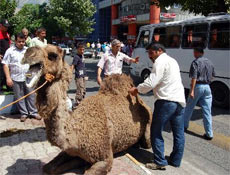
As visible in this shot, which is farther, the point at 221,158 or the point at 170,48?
the point at 170,48

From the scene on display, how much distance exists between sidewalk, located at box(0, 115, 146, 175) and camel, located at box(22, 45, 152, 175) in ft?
1.00

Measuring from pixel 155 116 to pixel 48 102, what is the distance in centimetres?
178

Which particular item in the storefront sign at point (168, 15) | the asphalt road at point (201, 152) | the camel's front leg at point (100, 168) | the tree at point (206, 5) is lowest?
the asphalt road at point (201, 152)

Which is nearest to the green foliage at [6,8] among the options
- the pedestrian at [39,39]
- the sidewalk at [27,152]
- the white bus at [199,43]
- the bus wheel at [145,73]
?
the white bus at [199,43]

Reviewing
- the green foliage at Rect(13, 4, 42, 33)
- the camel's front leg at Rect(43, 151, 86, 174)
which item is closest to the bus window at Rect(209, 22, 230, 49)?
the camel's front leg at Rect(43, 151, 86, 174)

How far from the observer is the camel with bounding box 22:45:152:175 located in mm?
3021

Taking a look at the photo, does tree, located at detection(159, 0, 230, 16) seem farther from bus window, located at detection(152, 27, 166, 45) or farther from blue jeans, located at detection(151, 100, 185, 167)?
blue jeans, located at detection(151, 100, 185, 167)

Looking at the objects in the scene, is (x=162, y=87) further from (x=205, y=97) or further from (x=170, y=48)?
(x=170, y=48)

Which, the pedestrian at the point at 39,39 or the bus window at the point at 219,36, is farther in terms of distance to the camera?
the bus window at the point at 219,36

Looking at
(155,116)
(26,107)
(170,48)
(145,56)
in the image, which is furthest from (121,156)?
(145,56)

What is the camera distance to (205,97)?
5.73m

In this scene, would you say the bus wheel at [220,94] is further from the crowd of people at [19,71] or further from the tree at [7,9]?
the tree at [7,9]

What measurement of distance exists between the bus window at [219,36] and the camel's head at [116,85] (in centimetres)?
607

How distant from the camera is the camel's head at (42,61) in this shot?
9.29ft
